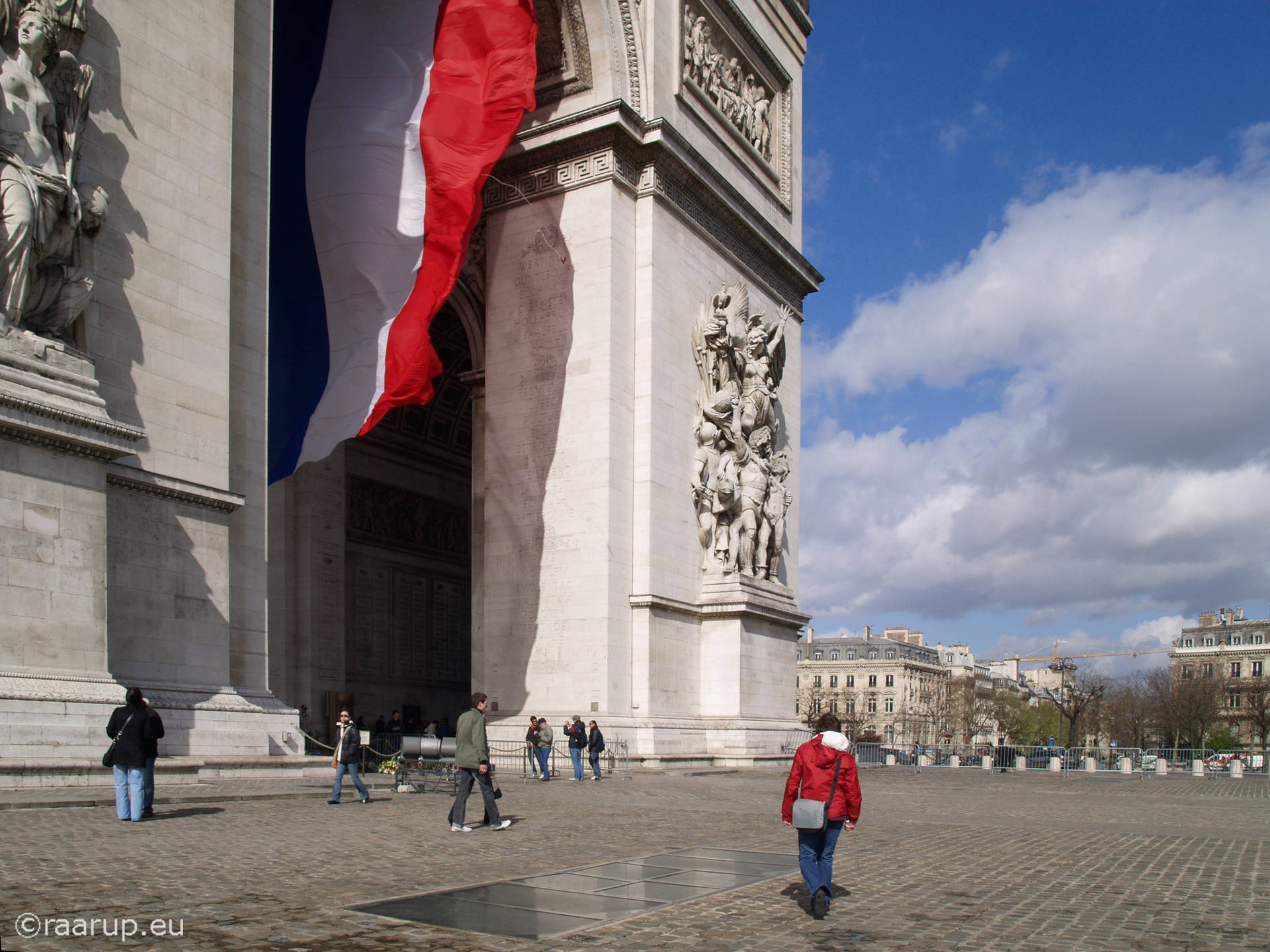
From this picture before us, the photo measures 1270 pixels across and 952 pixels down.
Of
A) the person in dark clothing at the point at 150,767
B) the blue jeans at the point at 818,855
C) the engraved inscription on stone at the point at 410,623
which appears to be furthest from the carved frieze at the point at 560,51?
the blue jeans at the point at 818,855

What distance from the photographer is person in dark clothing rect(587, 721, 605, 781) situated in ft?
72.9

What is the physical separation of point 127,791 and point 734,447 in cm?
1918

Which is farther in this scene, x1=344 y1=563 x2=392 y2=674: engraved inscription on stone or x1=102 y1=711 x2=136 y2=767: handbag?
x1=344 y1=563 x2=392 y2=674: engraved inscription on stone

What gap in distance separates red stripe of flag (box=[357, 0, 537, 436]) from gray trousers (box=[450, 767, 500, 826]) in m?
8.62

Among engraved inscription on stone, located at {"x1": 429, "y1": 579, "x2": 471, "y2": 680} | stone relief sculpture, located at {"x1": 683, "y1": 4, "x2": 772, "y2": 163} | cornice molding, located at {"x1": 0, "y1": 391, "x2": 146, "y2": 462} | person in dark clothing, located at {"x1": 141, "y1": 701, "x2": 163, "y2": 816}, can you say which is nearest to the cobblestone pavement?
person in dark clothing, located at {"x1": 141, "y1": 701, "x2": 163, "y2": 816}

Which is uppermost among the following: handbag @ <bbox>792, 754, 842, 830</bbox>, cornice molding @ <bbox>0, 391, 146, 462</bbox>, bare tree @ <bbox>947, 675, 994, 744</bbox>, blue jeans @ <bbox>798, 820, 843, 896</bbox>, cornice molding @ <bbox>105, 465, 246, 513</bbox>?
cornice molding @ <bbox>0, 391, 146, 462</bbox>

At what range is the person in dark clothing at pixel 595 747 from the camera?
22.2 meters

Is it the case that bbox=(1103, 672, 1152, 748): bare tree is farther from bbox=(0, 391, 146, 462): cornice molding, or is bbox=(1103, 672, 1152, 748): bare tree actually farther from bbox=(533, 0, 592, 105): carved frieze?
bbox=(0, 391, 146, 462): cornice molding

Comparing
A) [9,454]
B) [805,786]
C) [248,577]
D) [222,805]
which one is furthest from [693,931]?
[248,577]

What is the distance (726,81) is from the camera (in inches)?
1256

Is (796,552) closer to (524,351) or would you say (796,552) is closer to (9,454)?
(524,351)

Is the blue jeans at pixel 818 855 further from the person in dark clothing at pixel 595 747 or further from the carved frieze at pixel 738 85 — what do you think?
the carved frieze at pixel 738 85

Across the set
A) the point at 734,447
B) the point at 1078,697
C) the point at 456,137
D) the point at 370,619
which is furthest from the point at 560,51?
the point at 1078,697

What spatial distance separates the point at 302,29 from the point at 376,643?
16.5 meters
